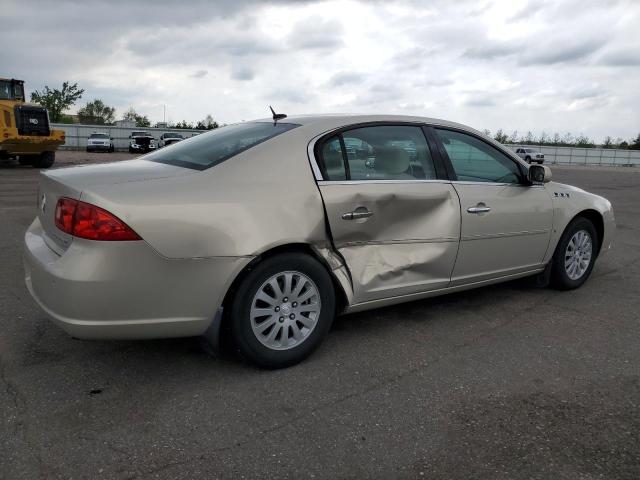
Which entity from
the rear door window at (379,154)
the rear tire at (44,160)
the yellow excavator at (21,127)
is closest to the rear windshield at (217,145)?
the rear door window at (379,154)

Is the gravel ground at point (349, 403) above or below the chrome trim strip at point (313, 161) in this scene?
below

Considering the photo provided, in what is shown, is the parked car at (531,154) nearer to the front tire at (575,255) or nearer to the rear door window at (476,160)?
the front tire at (575,255)

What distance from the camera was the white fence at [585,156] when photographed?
51344mm

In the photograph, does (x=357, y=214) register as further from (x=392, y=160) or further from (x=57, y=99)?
(x=57, y=99)

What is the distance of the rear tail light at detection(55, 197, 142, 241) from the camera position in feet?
8.82

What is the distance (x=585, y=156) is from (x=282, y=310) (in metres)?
56.5

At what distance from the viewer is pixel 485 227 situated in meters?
4.09

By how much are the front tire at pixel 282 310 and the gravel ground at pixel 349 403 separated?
0.48 ft

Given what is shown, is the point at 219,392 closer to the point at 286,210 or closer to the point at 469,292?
the point at 286,210

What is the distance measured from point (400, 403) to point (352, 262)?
95cm

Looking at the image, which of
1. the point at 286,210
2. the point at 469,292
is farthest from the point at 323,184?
the point at 469,292

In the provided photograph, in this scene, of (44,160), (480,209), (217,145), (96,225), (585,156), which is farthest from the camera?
(585,156)

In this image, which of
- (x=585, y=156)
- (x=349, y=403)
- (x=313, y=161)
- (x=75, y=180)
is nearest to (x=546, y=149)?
(x=585, y=156)

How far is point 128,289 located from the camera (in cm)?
274
